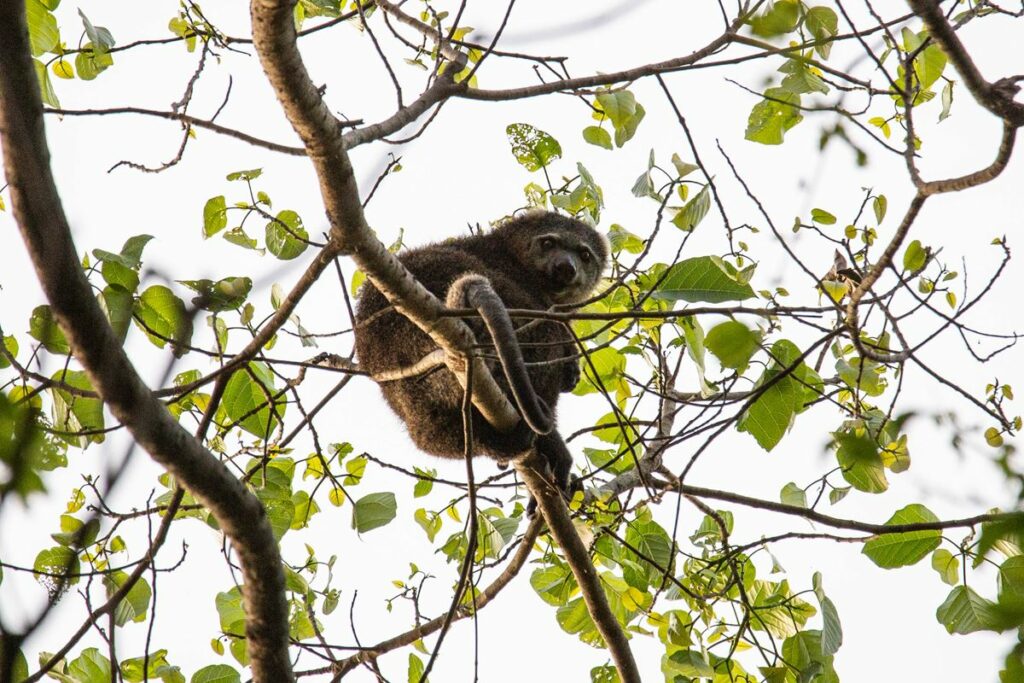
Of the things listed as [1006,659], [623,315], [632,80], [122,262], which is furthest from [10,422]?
[632,80]

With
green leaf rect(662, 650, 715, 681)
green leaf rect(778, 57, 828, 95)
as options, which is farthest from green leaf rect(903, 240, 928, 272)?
green leaf rect(662, 650, 715, 681)

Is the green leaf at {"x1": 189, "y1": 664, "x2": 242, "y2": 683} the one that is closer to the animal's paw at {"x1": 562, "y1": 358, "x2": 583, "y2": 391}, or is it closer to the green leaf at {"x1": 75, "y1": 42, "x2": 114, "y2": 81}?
the animal's paw at {"x1": 562, "y1": 358, "x2": 583, "y2": 391}

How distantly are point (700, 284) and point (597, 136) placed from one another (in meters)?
1.13

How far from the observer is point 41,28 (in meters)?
3.86

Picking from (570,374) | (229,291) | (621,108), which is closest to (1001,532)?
(229,291)

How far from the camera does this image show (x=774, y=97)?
3539 millimetres

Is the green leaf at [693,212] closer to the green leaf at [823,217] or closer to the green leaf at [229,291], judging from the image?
the green leaf at [823,217]

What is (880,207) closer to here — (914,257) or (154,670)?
(914,257)

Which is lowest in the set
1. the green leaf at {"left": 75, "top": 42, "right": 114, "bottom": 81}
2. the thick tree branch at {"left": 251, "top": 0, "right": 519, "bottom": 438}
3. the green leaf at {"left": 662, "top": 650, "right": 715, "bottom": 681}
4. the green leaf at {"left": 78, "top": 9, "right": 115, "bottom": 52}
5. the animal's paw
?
the green leaf at {"left": 662, "top": 650, "right": 715, "bottom": 681}

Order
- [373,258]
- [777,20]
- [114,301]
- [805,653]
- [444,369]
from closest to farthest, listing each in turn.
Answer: [777,20] → [373,258] → [114,301] → [805,653] → [444,369]

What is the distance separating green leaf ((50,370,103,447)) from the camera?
3697mm

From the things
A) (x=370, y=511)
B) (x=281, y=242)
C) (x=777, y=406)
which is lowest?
(x=777, y=406)

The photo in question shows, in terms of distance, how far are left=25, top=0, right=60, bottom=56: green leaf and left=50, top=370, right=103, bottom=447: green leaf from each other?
139 cm

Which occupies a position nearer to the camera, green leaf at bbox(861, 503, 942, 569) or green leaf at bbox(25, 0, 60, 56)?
green leaf at bbox(861, 503, 942, 569)
